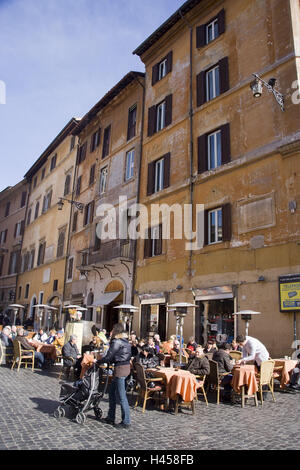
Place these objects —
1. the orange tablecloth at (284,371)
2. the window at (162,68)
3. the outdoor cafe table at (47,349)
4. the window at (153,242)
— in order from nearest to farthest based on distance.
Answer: the orange tablecloth at (284,371) < the outdoor cafe table at (47,349) < the window at (153,242) < the window at (162,68)

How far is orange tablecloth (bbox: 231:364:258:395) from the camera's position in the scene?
736cm

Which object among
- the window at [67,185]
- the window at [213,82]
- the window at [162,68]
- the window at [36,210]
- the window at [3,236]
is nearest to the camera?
the window at [213,82]

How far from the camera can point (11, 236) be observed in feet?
127

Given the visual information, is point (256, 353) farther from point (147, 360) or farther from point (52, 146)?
point (52, 146)

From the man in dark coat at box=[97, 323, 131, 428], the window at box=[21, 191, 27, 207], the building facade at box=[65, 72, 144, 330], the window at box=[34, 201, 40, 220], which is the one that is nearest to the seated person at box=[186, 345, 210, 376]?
the man in dark coat at box=[97, 323, 131, 428]

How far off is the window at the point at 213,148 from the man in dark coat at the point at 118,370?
9490 mm

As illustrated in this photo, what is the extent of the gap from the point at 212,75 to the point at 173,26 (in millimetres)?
4305

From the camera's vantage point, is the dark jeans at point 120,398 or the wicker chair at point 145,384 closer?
the dark jeans at point 120,398

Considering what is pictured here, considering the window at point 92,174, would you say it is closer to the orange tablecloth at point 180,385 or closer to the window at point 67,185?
the window at point 67,185

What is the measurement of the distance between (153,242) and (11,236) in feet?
86.6

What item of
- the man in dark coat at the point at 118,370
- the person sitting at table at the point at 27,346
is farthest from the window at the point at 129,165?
the man in dark coat at the point at 118,370

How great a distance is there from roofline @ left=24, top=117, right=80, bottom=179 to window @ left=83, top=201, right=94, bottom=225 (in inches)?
324

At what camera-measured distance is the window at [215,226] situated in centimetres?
1355

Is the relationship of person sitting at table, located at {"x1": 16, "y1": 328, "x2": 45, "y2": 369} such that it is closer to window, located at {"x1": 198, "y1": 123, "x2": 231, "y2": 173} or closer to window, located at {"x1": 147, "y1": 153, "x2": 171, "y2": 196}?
window, located at {"x1": 147, "y1": 153, "x2": 171, "y2": 196}
